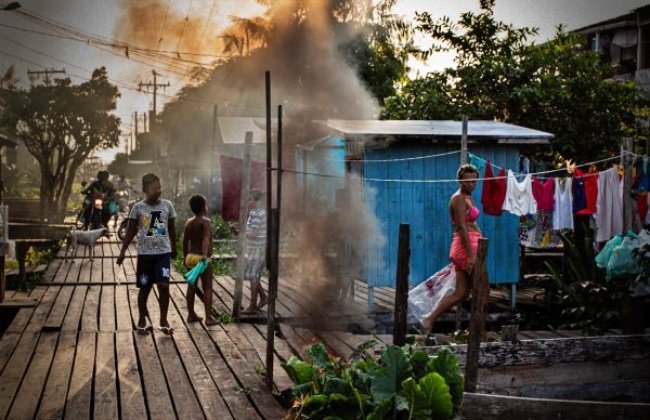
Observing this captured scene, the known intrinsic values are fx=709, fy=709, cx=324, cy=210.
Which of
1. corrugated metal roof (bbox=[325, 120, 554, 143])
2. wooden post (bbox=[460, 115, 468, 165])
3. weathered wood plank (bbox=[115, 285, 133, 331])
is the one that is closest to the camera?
weathered wood plank (bbox=[115, 285, 133, 331])

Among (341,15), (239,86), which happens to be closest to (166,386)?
(341,15)

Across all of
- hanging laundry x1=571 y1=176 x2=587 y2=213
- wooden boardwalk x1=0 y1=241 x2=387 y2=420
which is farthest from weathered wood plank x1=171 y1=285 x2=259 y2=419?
hanging laundry x1=571 y1=176 x2=587 y2=213

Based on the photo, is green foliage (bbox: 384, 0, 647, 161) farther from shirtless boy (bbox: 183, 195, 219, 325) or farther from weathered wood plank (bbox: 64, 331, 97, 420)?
weathered wood plank (bbox: 64, 331, 97, 420)

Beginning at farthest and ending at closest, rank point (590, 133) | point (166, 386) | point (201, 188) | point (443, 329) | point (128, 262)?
1. point (201, 188)
2. point (128, 262)
3. point (590, 133)
4. point (443, 329)
5. point (166, 386)

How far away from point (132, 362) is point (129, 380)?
0.61 meters

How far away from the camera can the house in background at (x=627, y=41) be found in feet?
87.1

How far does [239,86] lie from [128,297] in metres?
21.5

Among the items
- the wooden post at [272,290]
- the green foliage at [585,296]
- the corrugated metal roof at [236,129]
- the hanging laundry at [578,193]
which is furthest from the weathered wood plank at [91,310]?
the corrugated metal roof at [236,129]

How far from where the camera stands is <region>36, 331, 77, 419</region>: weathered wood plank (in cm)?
524

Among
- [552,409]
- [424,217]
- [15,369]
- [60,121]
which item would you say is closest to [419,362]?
[552,409]

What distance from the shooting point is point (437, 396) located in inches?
168

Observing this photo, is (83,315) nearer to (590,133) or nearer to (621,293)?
(621,293)

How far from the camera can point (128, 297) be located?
10547 mm

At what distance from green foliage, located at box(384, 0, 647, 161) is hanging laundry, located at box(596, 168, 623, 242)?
3900 millimetres
